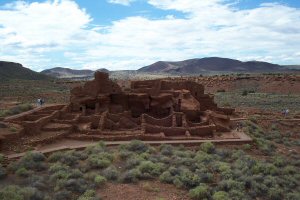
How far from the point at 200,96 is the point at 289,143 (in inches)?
251

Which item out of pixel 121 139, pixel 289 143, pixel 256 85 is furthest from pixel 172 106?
pixel 256 85

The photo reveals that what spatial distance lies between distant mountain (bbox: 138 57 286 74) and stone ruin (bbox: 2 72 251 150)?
135m

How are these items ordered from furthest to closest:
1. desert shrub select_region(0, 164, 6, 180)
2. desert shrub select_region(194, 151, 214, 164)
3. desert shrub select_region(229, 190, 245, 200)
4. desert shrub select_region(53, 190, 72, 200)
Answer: desert shrub select_region(194, 151, 214, 164) → desert shrub select_region(0, 164, 6, 180) → desert shrub select_region(229, 190, 245, 200) → desert shrub select_region(53, 190, 72, 200)

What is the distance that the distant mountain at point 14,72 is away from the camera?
68.9m

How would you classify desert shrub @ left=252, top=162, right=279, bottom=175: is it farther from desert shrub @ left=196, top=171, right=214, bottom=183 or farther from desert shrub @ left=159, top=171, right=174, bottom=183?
desert shrub @ left=159, top=171, right=174, bottom=183

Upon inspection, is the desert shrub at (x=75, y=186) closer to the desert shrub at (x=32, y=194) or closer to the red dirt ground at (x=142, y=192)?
the red dirt ground at (x=142, y=192)

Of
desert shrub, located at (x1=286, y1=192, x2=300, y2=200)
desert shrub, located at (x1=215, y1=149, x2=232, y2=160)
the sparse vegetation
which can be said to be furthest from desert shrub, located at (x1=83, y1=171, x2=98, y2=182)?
desert shrub, located at (x1=286, y1=192, x2=300, y2=200)

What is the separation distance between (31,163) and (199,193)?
6.29 meters

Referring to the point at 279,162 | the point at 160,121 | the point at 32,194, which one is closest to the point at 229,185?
the point at 279,162

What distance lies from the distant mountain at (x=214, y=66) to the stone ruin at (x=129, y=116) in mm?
134704

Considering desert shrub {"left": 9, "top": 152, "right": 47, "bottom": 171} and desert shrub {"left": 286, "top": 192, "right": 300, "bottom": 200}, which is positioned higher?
desert shrub {"left": 9, "top": 152, "right": 47, "bottom": 171}

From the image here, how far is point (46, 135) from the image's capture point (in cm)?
1900

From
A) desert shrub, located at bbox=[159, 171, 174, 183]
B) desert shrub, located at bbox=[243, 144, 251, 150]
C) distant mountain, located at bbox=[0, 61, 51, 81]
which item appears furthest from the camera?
distant mountain, located at bbox=[0, 61, 51, 81]

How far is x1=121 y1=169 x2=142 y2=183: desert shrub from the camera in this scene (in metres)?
13.8
